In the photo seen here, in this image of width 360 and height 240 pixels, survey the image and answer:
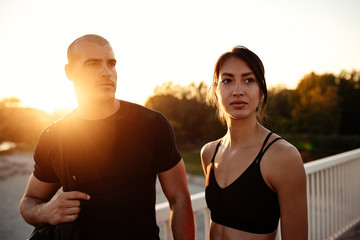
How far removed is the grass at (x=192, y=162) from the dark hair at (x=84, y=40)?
76.3 ft

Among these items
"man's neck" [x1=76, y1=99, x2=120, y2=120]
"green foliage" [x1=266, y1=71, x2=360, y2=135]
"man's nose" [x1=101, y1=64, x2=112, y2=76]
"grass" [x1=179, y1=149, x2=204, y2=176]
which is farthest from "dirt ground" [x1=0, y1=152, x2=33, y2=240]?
"green foliage" [x1=266, y1=71, x2=360, y2=135]

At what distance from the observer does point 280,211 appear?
1.37m

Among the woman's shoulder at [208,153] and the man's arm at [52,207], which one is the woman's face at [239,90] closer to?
the woman's shoulder at [208,153]

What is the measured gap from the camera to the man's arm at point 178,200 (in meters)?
1.60

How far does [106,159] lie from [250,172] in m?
0.81

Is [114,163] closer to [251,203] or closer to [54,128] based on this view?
[54,128]

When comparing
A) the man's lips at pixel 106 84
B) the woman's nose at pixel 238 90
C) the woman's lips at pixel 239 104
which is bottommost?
the woman's lips at pixel 239 104

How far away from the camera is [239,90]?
148 centimetres

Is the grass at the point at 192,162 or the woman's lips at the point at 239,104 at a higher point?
the woman's lips at the point at 239,104

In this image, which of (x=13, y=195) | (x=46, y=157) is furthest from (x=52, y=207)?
(x=13, y=195)

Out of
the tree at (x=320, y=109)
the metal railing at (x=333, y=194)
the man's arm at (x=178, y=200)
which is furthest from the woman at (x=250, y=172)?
the tree at (x=320, y=109)

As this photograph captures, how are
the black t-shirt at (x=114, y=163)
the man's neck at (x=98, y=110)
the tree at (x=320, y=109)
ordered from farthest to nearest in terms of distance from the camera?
1. the tree at (x=320, y=109)
2. the man's neck at (x=98, y=110)
3. the black t-shirt at (x=114, y=163)

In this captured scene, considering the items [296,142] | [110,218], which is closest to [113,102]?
[110,218]

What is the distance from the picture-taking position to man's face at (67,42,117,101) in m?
1.50
